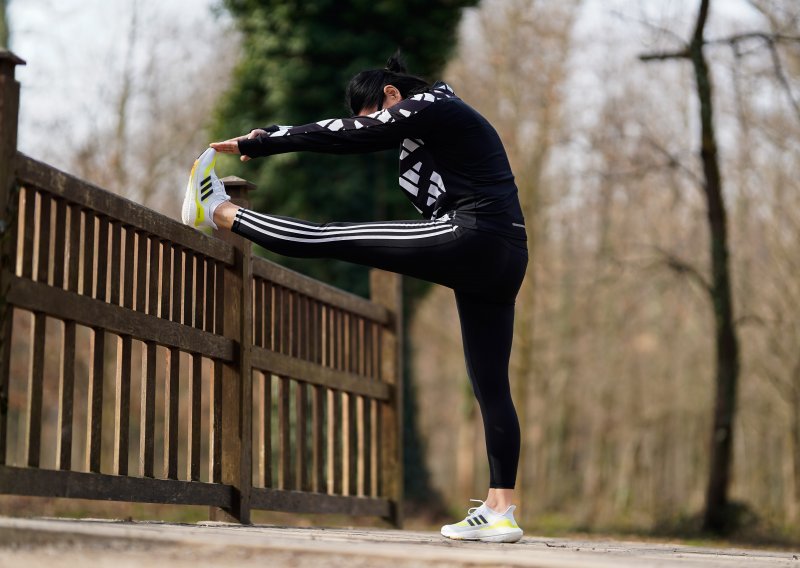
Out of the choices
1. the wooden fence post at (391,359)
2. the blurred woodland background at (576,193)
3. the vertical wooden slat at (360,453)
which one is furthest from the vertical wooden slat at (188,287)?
the blurred woodland background at (576,193)

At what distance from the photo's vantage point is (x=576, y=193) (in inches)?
934

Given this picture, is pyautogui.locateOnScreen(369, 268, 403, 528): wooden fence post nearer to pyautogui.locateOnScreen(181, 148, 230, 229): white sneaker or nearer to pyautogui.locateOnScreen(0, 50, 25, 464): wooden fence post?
pyautogui.locateOnScreen(181, 148, 230, 229): white sneaker

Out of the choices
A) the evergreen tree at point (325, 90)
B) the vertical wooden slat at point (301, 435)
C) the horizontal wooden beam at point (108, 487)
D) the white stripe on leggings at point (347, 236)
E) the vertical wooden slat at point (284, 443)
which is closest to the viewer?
the horizontal wooden beam at point (108, 487)

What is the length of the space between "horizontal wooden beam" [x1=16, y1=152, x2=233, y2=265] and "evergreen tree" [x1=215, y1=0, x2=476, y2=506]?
8497mm

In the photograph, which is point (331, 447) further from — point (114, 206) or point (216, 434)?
point (114, 206)

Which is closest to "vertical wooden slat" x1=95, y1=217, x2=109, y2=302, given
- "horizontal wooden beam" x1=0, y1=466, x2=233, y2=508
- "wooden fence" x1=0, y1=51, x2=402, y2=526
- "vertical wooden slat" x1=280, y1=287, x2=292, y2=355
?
"wooden fence" x1=0, y1=51, x2=402, y2=526

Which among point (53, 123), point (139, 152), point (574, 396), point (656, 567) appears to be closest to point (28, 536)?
point (656, 567)

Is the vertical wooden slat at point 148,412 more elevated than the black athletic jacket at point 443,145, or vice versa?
the black athletic jacket at point 443,145

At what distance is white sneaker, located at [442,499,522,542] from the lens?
4.07 m

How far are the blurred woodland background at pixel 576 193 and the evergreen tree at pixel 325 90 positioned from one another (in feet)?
0.09

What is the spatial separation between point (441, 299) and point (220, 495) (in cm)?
2006

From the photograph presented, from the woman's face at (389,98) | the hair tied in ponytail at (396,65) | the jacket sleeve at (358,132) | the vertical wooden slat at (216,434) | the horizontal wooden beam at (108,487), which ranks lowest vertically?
the horizontal wooden beam at (108,487)

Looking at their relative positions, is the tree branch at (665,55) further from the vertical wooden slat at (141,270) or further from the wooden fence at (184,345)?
the vertical wooden slat at (141,270)

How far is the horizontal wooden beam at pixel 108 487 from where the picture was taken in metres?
3.32
